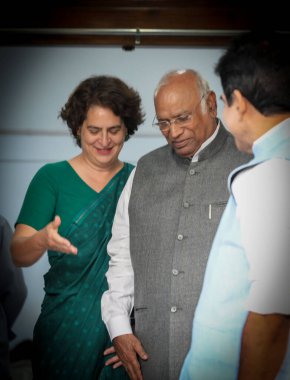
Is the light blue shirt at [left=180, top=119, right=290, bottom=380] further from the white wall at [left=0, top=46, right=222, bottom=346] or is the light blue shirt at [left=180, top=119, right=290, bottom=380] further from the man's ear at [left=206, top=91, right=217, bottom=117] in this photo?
the white wall at [left=0, top=46, right=222, bottom=346]

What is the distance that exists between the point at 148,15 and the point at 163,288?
830 millimetres

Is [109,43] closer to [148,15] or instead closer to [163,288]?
[148,15]

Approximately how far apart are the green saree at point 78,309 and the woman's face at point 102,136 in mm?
149

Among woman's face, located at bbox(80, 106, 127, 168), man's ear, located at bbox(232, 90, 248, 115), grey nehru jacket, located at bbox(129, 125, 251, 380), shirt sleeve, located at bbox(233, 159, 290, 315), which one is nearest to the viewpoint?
shirt sleeve, located at bbox(233, 159, 290, 315)

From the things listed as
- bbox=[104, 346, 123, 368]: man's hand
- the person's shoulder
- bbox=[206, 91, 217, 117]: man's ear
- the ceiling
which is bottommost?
bbox=[104, 346, 123, 368]: man's hand

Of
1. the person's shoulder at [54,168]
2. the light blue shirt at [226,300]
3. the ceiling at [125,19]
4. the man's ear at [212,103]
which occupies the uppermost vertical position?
the ceiling at [125,19]

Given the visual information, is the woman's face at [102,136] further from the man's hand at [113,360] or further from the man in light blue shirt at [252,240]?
the man's hand at [113,360]

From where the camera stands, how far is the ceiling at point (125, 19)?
164 cm

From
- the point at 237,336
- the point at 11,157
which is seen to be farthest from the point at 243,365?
the point at 11,157

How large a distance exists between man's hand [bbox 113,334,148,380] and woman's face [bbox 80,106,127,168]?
50cm

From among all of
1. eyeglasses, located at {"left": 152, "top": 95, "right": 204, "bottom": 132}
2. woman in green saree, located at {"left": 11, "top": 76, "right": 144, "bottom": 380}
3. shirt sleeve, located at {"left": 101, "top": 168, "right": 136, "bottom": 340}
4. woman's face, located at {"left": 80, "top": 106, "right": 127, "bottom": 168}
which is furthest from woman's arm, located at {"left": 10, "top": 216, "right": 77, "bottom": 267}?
eyeglasses, located at {"left": 152, "top": 95, "right": 204, "bottom": 132}

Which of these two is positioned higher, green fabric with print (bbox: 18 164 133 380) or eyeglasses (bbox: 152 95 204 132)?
eyeglasses (bbox: 152 95 204 132)

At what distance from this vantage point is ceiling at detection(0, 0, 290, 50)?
164 centimetres

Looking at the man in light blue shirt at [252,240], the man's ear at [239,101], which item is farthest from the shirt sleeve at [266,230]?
the man's ear at [239,101]
